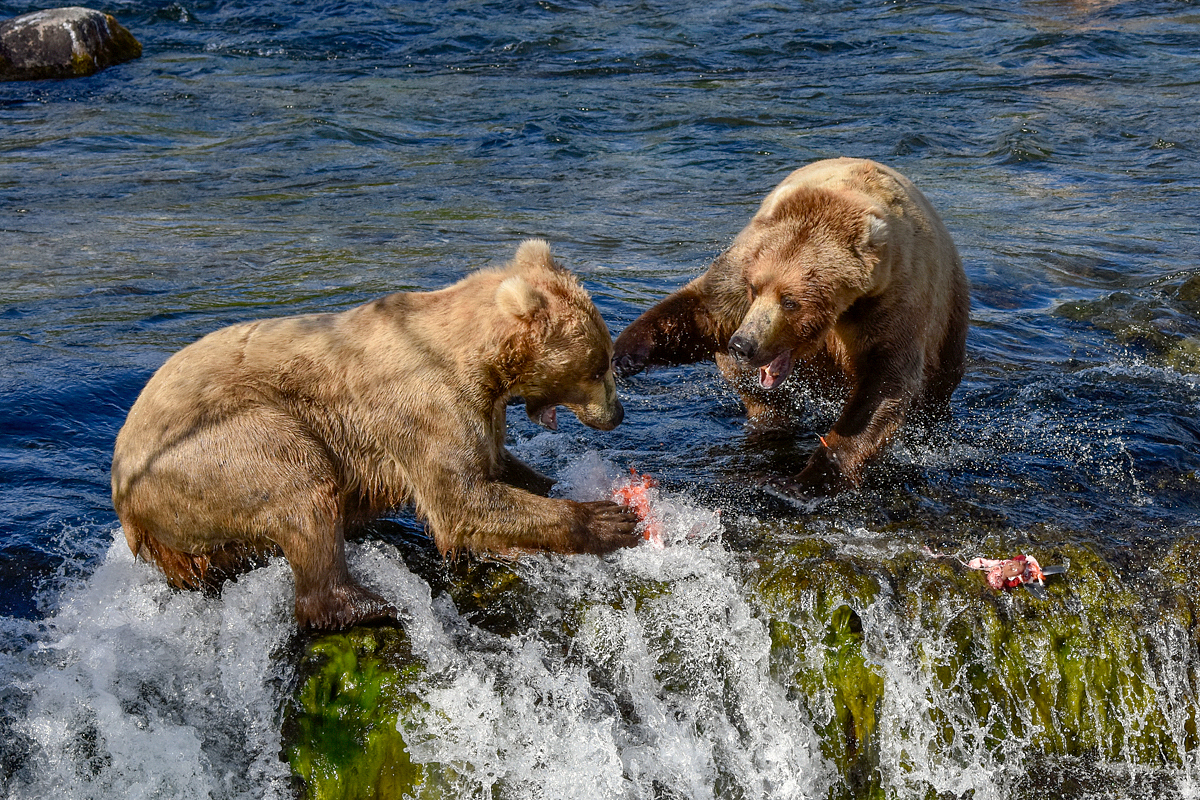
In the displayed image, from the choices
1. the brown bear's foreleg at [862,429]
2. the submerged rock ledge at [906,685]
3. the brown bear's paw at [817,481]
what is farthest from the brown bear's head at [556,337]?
the brown bear's foreleg at [862,429]

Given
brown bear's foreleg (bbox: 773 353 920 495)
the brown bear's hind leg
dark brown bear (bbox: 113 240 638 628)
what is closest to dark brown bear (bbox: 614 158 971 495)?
brown bear's foreleg (bbox: 773 353 920 495)

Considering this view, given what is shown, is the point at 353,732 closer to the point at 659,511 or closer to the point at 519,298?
the point at 659,511

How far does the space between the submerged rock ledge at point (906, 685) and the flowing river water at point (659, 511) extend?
0.04 ft

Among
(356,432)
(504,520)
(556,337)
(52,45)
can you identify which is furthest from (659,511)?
(52,45)

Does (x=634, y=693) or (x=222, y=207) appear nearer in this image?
(x=634, y=693)

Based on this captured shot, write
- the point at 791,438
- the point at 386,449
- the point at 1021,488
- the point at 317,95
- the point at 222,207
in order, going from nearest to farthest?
the point at 386,449 < the point at 1021,488 < the point at 791,438 < the point at 222,207 < the point at 317,95

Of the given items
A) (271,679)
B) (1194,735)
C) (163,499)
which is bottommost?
(1194,735)

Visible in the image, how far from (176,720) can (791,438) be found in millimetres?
3398

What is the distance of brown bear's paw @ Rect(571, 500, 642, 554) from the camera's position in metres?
4.54

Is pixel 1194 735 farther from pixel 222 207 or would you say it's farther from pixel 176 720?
pixel 222 207

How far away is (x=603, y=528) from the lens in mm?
4582

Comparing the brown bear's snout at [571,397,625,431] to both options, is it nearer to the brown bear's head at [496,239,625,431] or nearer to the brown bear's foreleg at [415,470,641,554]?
the brown bear's head at [496,239,625,431]

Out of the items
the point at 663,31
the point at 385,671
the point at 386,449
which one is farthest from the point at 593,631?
the point at 663,31

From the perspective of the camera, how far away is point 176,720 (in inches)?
165
